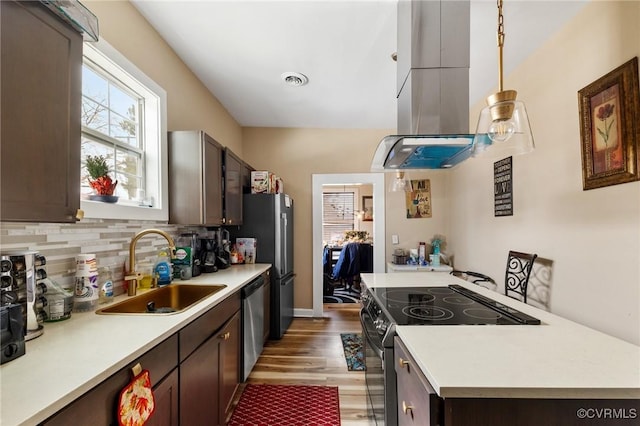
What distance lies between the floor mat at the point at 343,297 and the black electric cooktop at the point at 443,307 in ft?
10.3

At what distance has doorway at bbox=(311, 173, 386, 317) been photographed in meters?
3.92

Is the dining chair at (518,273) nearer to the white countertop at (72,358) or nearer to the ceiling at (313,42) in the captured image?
the ceiling at (313,42)

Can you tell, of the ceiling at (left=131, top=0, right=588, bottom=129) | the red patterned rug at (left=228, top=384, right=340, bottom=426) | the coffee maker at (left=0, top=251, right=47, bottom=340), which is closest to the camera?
the coffee maker at (left=0, top=251, right=47, bottom=340)

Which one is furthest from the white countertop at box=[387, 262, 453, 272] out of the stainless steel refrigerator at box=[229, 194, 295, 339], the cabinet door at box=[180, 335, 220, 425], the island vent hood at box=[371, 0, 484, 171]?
the cabinet door at box=[180, 335, 220, 425]

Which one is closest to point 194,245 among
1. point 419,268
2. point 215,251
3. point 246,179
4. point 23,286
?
point 215,251

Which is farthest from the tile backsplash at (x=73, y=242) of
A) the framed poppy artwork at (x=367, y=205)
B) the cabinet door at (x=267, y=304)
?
the framed poppy artwork at (x=367, y=205)

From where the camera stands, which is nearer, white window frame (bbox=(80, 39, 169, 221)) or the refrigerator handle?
white window frame (bbox=(80, 39, 169, 221))

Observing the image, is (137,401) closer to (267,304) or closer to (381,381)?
(381,381)

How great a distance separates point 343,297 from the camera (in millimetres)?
5059

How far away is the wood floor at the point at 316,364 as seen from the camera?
2.12 metres

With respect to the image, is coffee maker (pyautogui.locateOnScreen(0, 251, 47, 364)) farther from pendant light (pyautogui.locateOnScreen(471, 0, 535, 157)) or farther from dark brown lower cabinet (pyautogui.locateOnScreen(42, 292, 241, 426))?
pendant light (pyautogui.locateOnScreen(471, 0, 535, 157))

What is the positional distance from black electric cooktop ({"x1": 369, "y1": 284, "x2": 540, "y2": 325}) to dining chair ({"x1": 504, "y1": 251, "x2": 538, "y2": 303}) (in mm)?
688

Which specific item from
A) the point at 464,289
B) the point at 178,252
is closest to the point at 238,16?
the point at 178,252

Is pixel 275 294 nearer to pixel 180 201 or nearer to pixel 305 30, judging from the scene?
pixel 180 201
